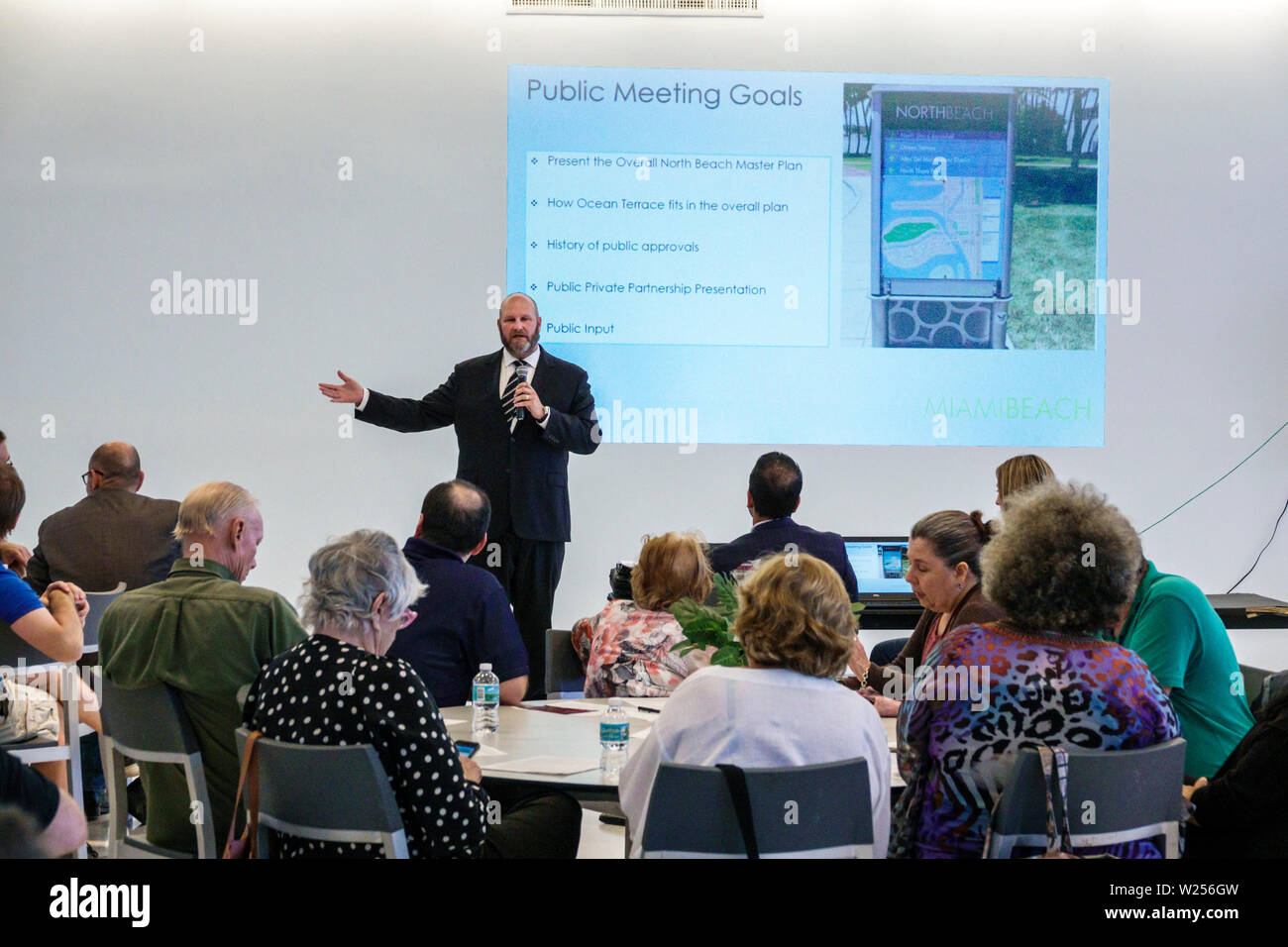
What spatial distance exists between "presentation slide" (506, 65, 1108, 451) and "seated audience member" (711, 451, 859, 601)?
4.77 feet

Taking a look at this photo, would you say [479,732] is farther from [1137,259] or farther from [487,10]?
[1137,259]

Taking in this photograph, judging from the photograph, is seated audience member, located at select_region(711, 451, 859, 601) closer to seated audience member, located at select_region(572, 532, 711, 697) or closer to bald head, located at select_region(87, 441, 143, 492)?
seated audience member, located at select_region(572, 532, 711, 697)

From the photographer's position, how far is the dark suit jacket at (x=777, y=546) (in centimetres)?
407

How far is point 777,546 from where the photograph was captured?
4.08m

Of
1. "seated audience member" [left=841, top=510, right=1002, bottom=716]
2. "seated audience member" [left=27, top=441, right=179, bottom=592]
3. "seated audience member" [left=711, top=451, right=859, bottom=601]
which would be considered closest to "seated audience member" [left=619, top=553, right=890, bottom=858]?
"seated audience member" [left=841, top=510, right=1002, bottom=716]

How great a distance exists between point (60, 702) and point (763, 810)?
85.6 inches

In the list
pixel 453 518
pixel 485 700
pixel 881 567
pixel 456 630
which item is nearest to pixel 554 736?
pixel 485 700

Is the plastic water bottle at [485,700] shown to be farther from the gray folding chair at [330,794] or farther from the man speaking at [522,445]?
the man speaking at [522,445]

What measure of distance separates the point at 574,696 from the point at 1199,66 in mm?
4369

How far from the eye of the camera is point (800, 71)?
5605 millimetres

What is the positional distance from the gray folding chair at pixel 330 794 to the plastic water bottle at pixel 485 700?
0.74m

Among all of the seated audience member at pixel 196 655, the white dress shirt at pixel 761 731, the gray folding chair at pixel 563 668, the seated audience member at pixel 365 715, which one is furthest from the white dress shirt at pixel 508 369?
the white dress shirt at pixel 761 731

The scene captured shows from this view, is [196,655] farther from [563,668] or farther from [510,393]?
[510,393]
